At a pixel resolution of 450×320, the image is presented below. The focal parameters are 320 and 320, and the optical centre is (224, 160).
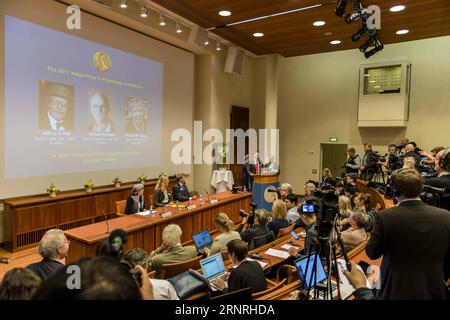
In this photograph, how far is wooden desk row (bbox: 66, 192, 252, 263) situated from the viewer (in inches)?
153

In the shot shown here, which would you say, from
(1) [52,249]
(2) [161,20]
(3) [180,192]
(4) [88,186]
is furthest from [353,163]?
(1) [52,249]

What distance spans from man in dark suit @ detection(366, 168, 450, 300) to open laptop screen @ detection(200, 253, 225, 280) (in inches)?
60.4

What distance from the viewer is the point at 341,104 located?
10297 millimetres

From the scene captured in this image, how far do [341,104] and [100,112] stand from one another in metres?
7.39

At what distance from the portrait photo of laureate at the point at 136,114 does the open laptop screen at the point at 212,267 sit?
4.87 m

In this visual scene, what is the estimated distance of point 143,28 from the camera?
7.07 meters

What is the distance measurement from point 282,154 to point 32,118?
8.13 metres

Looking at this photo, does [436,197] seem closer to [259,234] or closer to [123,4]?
[259,234]

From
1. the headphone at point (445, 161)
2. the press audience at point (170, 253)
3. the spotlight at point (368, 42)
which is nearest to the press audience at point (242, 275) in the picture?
the press audience at point (170, 253)

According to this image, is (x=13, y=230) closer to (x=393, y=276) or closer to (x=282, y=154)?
(x=393, y=276)

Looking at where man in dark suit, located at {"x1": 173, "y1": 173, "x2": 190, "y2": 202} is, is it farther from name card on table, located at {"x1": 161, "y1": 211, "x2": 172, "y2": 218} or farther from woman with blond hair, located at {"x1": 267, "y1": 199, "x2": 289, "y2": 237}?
woman with blond hair, located at {"x1": 267, "y1": 199, "x2": 289, "y2": 237}

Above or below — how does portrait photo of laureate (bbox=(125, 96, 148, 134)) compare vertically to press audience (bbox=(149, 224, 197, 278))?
above

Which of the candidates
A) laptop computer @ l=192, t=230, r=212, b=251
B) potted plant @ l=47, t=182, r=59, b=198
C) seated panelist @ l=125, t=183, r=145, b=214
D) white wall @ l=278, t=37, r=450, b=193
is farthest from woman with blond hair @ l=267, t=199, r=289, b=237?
white wall @ l=278, t=37, r=450, b=193

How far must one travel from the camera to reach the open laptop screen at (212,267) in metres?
2.78
